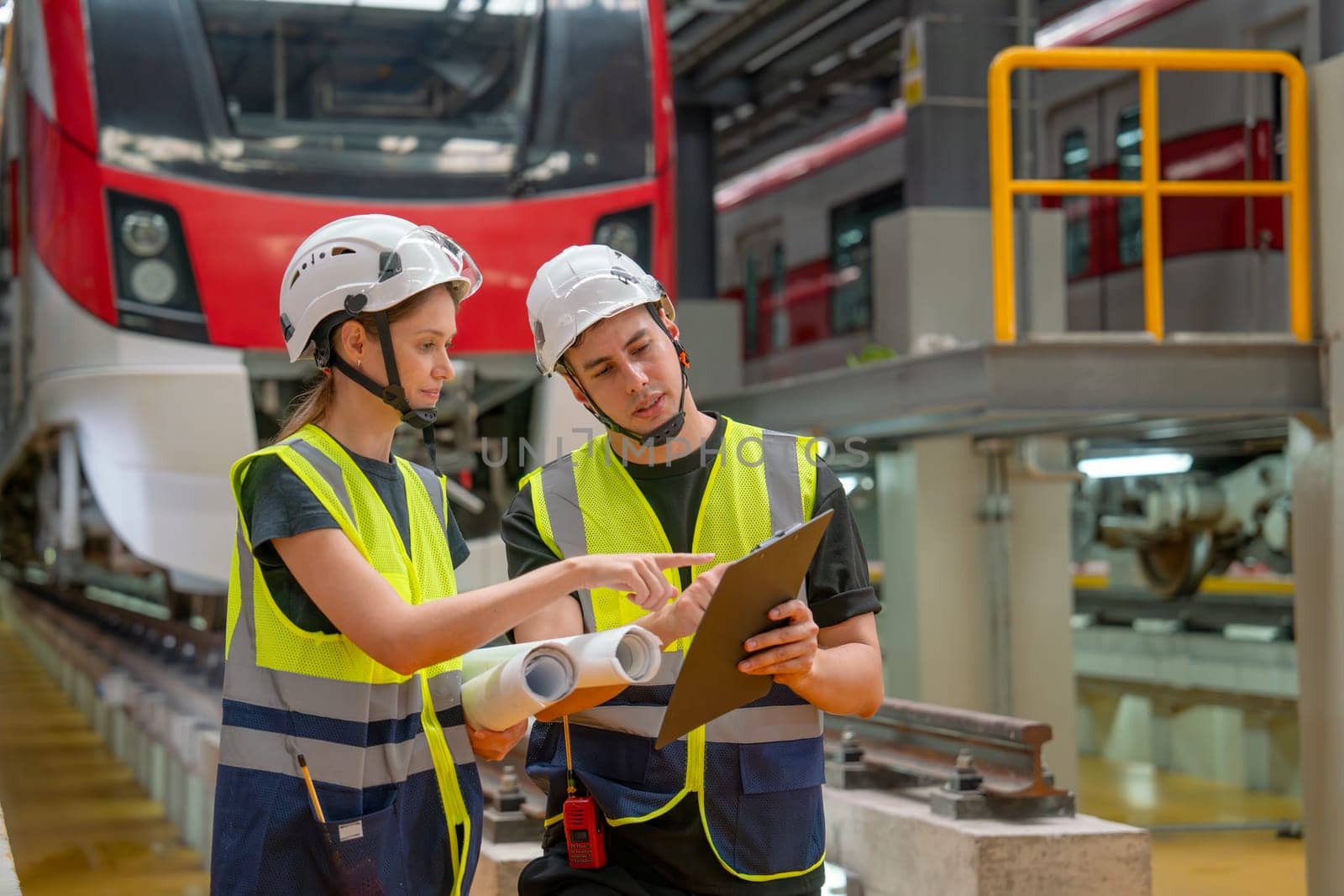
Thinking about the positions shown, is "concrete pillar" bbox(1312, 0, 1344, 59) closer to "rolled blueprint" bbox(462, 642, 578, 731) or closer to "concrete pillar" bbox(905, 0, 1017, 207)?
"concrete pillar" bbox(905, 0, 1017, 207)

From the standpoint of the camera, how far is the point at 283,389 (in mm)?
5922

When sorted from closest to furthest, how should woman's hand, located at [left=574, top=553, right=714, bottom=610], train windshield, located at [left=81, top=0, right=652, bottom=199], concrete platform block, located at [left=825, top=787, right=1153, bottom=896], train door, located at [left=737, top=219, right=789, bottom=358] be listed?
1. woman's hand, located at [left=574, top=553, right=714, bottom=610]
2. concrete platform block, located at [left=825, top=787, right=1153, bottom=896]
3. train windshield, located at [left=81, top=0, right=652, bottom=199]
4. train door, located at [left=737, top=219, right=789, bottom=358]

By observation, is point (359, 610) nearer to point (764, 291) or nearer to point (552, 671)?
point (552, 671)

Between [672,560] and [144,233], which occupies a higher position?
[144,233]

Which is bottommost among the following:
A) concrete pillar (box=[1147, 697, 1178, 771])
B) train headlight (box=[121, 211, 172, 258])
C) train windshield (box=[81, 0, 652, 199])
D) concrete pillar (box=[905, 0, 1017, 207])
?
concrete pillar (box=[1147, 697, 1178, 771])

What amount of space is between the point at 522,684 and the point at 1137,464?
349 inches

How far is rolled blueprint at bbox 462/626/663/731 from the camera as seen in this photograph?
1827mm

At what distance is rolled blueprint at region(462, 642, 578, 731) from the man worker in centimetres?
10

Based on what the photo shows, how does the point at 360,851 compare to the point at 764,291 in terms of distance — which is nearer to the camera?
the point at 360,851

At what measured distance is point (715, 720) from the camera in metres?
2.14

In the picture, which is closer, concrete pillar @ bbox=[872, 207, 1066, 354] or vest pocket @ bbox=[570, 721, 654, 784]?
vest pocket @ bbox=[570, 721, 654, 784]

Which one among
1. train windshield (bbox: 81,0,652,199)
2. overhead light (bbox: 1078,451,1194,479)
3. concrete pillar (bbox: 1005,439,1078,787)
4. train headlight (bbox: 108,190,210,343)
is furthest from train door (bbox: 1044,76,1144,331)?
train headlight (bbox: 108,190,210,343)

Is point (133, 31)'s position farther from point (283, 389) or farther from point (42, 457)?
point (42, 457)

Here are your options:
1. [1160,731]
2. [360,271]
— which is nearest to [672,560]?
[360,271]
